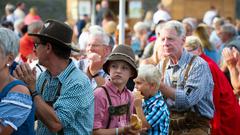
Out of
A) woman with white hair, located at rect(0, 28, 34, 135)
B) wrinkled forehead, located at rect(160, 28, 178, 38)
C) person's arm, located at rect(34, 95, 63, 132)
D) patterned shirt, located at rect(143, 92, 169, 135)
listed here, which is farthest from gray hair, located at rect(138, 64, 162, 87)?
woman with white hair, located at rect(0, 28, 34, 135)

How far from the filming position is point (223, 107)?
793cm

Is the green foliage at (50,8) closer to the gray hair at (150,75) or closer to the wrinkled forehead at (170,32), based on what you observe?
the wrinkled forehead at (170,32)

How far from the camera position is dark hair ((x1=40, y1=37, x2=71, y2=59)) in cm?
531

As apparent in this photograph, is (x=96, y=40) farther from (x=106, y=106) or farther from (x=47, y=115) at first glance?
(x=47, y=115)

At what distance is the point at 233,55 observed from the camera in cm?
838

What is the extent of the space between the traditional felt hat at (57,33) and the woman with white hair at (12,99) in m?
0.42

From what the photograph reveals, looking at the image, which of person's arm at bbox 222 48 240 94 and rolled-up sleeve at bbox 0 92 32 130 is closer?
rolled-up sleeve at bbox 0 92 32 130

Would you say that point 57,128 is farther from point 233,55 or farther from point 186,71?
point 233,55

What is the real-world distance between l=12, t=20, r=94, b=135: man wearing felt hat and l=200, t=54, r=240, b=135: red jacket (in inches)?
102

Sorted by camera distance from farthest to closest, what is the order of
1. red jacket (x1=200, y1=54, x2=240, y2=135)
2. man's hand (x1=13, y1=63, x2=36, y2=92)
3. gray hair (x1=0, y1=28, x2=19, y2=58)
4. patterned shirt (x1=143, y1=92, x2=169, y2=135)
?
red jacket (x1=200, y1=54, x2=240, y2=135) → patterned shirt (x1=143, y1=92, x2=169, y2=135) → man's hand (x1=13, y1=63, x2=36, y2=92) → gray hair (x1=0, y1=28, x2=19, y2=58)

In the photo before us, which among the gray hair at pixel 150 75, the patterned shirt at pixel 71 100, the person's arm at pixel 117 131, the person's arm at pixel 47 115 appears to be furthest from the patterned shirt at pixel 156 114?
the person's arm at pixel 47 115

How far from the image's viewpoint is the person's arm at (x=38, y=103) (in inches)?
196

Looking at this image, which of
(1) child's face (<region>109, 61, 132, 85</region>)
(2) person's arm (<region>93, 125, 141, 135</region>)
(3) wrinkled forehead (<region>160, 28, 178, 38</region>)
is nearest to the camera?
(2) person's arm (<region>93, 125, 141, 135</region>)

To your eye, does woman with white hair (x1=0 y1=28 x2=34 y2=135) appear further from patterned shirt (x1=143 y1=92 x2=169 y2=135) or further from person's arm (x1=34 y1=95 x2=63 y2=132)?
patterned shirt (x1=143 y1=92 x2=169 y2=135)
